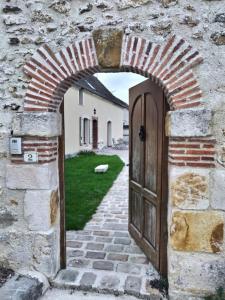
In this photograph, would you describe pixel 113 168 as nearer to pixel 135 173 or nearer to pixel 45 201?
pixel 135 173

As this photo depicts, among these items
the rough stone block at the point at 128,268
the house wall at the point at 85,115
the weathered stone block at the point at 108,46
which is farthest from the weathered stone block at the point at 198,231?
the house wall at the point at 85,115

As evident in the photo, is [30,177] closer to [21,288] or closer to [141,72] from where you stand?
[21,288]

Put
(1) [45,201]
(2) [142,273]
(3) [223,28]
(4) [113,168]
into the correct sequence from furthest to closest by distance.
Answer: (4) [113,168] < (2) [142,273] < (1) [45,201] < (3) [223,28]

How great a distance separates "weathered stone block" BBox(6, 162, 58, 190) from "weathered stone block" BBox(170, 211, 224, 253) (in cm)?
144

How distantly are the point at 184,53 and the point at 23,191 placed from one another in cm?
229

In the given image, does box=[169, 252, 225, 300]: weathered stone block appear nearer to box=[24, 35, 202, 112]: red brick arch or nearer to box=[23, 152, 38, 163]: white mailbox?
box=[24, 35, 202, 112]: red brick arch

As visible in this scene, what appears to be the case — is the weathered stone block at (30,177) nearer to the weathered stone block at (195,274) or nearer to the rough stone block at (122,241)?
the weathered stone block at (195,274)

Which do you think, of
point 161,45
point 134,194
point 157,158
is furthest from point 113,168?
point 161,45

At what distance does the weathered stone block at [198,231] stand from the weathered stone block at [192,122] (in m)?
0.82

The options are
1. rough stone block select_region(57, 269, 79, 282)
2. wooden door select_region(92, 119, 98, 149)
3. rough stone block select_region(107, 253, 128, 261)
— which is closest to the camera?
rough stone block select_region(57, 269, 79, 282)

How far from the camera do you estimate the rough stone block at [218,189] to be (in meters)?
2.83

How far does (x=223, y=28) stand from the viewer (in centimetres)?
279

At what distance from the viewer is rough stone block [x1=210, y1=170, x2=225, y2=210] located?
2.83 meters

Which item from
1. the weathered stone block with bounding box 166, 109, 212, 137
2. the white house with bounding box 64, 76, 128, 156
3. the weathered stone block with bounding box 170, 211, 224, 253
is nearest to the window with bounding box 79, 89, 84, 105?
the white house with bounding box 64, 76, 128, 156
